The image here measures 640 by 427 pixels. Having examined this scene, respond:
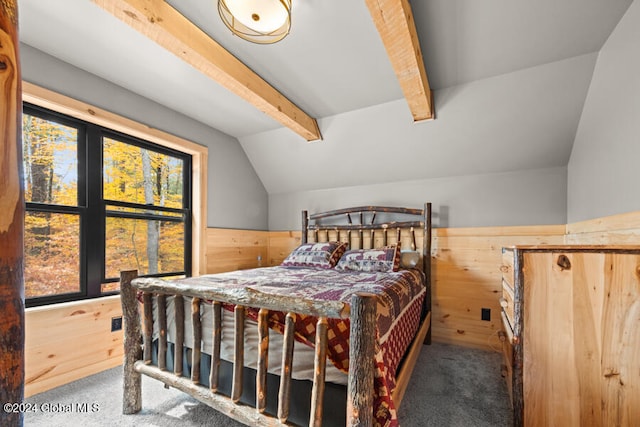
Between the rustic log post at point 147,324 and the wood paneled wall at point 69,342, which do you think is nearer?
the rustic log post at point 147,324

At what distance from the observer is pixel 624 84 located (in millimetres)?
1593

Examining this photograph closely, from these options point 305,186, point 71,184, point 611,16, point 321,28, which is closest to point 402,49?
point 321,28

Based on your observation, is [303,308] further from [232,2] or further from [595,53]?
[595,53]

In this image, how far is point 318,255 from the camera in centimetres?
297

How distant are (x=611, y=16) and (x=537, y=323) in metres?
1.78

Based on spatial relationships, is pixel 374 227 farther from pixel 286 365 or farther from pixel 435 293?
pixel 286 365

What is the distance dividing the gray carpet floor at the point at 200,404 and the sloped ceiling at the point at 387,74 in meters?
1.96

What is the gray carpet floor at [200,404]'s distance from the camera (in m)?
1.62

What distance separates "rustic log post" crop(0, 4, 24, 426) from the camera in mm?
526

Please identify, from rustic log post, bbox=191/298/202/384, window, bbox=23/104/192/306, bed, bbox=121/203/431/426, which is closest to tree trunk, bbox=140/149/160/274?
window, bbox=23/104/192/306

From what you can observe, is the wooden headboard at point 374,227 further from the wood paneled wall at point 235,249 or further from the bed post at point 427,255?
the wood paneled wall at point 235,249

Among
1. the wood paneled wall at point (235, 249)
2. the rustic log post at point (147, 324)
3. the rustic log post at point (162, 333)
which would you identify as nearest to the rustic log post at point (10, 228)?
the rustic log post at point (162, 333)

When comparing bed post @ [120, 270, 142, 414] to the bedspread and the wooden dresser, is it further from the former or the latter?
the wooden dresser

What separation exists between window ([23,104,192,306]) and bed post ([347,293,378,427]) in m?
2.34
